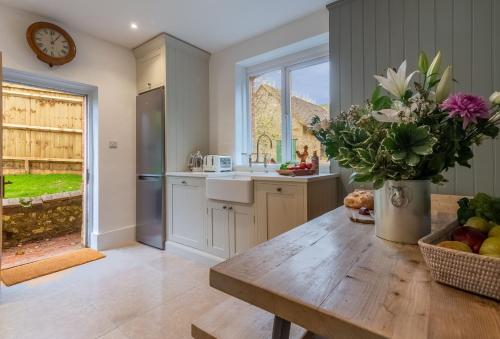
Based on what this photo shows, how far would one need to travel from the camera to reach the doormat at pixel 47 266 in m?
2.36

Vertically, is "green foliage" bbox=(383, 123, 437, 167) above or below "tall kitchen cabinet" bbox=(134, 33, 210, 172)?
below

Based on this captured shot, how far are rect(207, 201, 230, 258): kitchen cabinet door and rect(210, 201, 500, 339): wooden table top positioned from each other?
5.98ft

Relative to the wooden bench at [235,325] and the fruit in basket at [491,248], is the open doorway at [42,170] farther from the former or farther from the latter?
the fruit in basket at [491,248]

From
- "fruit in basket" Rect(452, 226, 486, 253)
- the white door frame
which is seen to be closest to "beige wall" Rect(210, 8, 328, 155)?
the white door frame

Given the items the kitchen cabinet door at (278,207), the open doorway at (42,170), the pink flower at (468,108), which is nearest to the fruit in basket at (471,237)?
the pink flower at (468,108)

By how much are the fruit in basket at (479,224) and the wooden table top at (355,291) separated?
16 cm

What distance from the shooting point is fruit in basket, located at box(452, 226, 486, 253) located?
568mm

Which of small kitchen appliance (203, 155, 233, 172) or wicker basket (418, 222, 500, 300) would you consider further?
small kitchen appliance (203, 155, 233, 172)

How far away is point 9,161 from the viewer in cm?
372

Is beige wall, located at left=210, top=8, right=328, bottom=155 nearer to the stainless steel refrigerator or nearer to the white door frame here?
the stainless steel refrigerator

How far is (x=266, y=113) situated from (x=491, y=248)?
2.98 m

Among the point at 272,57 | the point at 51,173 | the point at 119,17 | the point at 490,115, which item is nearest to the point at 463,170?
the point at 490,115

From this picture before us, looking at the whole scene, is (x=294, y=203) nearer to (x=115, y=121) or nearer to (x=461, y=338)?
(x=461, y=338)

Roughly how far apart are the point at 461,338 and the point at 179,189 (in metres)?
2.88
